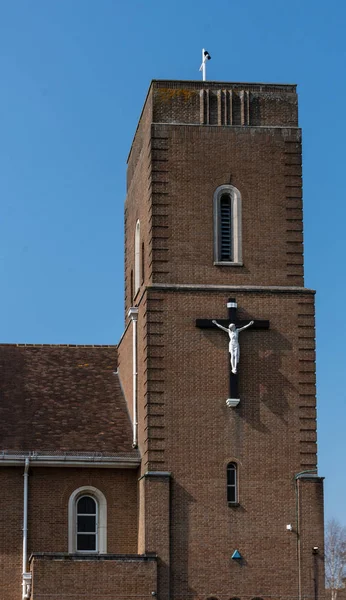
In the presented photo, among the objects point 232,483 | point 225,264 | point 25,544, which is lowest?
point 25,544

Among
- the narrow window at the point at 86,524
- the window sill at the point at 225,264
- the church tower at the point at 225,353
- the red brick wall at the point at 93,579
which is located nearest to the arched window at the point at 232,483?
the church tower at the point at 225,353

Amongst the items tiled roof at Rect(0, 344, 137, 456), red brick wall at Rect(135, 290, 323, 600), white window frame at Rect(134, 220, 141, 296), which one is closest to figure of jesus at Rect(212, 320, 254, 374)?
red brick wall at Rect(135, 290, 323, 600)

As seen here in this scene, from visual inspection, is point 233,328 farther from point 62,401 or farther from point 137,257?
point 62,401

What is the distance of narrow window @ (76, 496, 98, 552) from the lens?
140ft

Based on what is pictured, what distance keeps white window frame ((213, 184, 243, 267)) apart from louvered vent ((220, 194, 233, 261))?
11 cm

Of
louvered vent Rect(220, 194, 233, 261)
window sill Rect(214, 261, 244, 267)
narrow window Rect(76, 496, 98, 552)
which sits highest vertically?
louvered vent Rect(220, 194, 233, 261)

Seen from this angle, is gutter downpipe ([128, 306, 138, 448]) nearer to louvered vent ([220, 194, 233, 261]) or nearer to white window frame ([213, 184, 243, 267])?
white window frame ([213, 184, 243, 267])

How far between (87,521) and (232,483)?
465 centimetres

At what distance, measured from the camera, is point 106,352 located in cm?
4966

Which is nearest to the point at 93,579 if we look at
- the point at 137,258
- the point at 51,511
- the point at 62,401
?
the point at 51,511

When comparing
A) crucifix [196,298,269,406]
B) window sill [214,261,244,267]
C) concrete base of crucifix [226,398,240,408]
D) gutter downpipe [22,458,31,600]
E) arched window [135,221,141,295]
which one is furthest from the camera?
arched window [135,221,141,295]

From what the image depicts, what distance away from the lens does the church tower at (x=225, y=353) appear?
4094 cm

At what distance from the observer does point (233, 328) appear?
42.0 m

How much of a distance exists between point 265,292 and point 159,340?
3.51 metres
